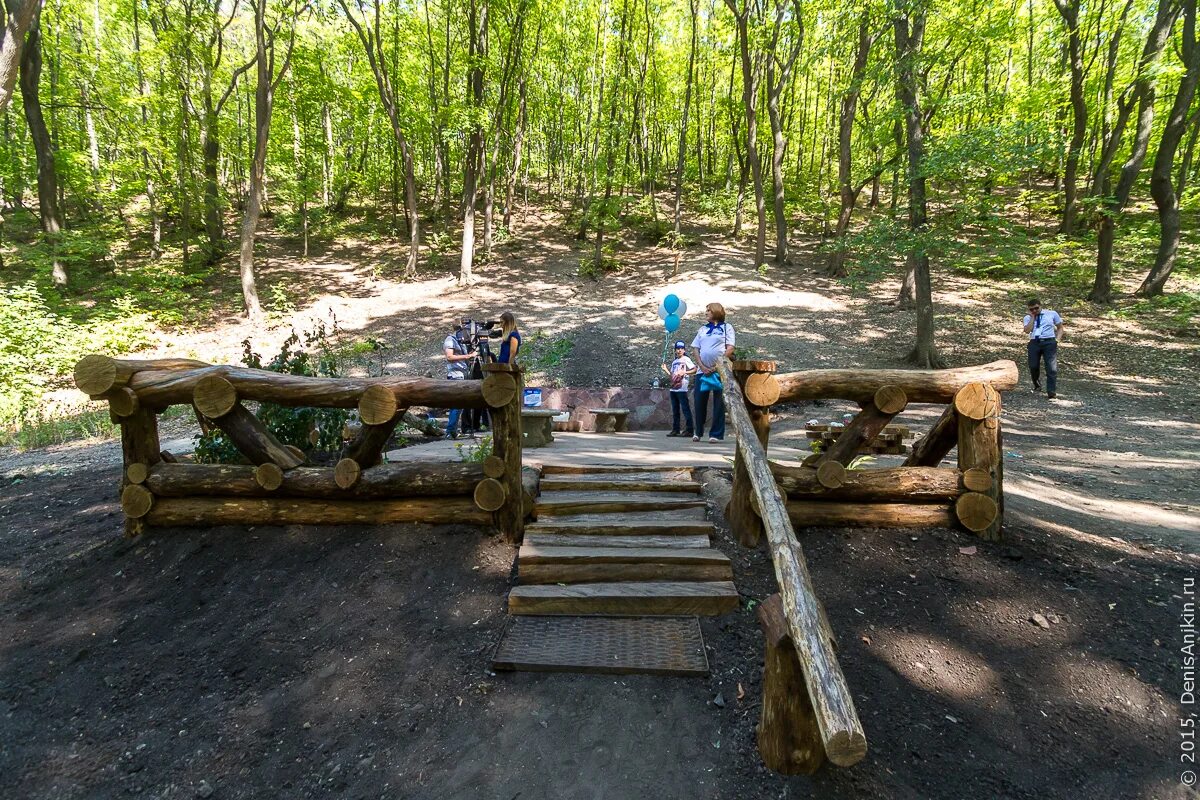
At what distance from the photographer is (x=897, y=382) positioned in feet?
14.3

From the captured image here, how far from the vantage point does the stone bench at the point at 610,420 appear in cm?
1077

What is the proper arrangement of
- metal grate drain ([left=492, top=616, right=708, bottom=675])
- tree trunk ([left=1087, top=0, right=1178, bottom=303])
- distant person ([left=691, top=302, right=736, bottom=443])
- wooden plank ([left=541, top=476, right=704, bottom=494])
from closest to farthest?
metal grate drain ([left=492, top=616, right=708, bottom=675]), wooden plank ([left=541, top=476, right=704, bottom=494]), distant person ([left=691, top=302, right=736, bottom=443]), tree trunk ([left=1087, top=0, right=1178, bottom=303])

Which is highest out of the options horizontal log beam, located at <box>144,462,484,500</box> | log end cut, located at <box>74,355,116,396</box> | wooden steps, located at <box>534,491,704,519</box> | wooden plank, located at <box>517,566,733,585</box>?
log end cut, located at <box>74,355,116,396</box>

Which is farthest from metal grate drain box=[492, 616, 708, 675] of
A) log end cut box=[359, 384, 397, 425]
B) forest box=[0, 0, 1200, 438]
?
forest box=[0, 0, 1200, 438]

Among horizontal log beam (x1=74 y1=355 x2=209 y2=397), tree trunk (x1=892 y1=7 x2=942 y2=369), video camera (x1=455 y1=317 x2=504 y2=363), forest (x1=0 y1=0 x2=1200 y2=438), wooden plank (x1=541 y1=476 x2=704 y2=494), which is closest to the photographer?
horizontal log beam (x1=74 y1=355 x2=209 y2=397)

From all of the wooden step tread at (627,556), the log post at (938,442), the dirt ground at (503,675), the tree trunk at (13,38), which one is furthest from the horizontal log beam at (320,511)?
the tree trunk at (13,38)

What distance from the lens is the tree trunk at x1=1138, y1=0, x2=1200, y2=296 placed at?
12922 millimetres

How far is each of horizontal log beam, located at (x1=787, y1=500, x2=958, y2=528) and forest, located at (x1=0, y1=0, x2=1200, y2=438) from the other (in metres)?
10.0

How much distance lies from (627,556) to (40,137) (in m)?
25.6

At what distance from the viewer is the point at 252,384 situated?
436 cm

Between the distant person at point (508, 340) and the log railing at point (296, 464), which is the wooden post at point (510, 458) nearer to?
the log railing at point (296, 464)

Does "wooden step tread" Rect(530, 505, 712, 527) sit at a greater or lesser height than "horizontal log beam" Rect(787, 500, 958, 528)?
lesser

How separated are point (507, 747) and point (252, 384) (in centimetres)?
327

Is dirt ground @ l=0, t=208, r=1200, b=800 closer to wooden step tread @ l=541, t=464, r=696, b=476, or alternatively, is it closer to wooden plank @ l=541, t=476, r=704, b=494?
wooden plank @ l=541, t=476, r=704, b=494
